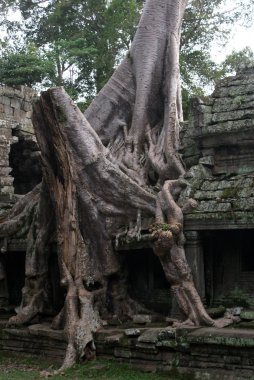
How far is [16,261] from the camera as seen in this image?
1158 cm

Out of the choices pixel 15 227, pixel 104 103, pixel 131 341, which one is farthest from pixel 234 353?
pixel 104 103

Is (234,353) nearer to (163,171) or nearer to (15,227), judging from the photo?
(163,171)

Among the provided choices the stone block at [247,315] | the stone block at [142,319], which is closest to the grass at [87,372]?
the stone block at [142,319]

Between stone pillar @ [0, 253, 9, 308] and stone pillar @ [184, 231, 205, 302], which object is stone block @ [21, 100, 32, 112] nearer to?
stone pillar @ [0, 253, 9, 308]

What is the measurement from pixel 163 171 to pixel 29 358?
11.7 ft

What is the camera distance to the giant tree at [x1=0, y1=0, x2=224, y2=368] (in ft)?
27.0

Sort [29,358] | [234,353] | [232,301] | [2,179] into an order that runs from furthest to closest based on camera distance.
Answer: [2,179], [29,358], [232,301], [234,353]

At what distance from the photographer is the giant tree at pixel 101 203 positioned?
8227 millimetres

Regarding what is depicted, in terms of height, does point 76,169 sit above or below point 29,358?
above

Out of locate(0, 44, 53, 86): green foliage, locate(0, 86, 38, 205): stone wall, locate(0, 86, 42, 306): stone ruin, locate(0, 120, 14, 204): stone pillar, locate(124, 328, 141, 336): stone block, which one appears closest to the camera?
locate(124, 328, 141, 336): stone block

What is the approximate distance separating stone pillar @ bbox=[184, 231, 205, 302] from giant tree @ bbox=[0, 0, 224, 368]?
0.15 m

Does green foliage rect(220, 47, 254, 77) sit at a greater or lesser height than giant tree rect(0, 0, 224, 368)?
greater

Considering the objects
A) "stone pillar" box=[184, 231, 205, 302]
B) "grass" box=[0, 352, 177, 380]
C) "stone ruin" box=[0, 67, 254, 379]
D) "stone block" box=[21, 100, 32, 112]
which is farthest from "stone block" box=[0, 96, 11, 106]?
"stone pillar" box=[184, 231, 205, 302]

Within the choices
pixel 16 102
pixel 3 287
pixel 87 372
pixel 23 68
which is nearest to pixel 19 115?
pixel 16 102
